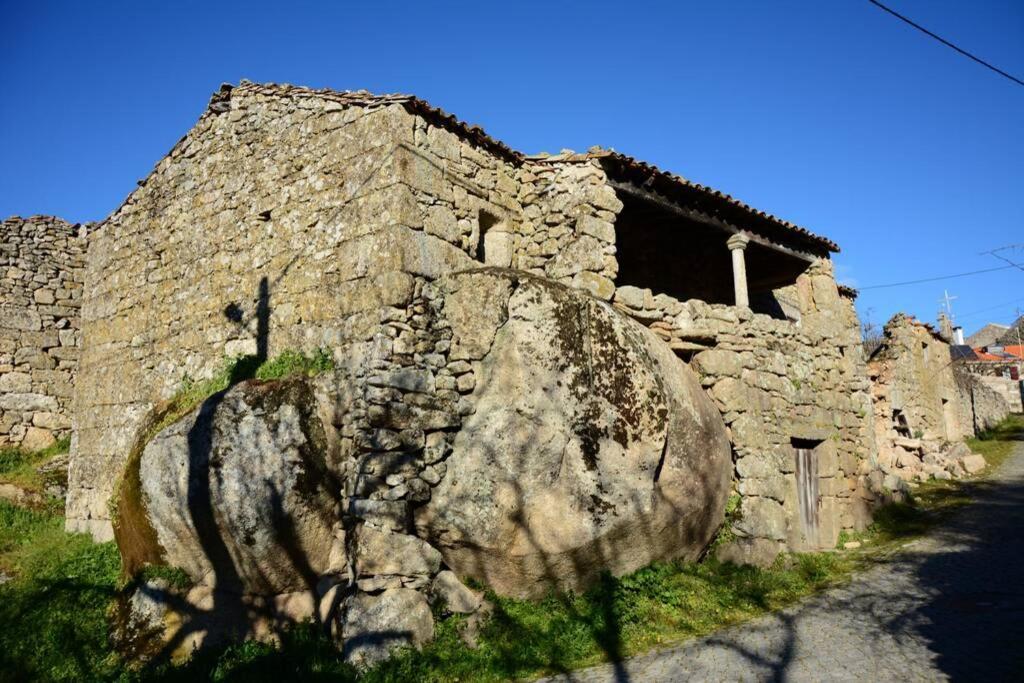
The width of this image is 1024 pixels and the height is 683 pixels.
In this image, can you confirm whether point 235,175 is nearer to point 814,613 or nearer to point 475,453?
point 475,453

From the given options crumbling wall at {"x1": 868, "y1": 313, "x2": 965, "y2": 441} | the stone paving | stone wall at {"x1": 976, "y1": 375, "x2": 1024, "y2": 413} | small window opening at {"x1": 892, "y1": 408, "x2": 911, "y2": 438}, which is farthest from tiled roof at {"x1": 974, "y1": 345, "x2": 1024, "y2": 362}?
the stone paving

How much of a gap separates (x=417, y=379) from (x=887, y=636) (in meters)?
5.10

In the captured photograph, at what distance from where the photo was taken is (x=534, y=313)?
24.7 ft

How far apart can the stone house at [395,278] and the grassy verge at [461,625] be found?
0.79 meters

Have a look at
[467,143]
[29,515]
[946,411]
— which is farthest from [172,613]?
[946,411]

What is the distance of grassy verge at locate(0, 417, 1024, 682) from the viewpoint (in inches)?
246

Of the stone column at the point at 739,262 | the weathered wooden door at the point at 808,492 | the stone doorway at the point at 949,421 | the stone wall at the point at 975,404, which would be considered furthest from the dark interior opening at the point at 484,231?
the stone wall at the point at 975,404

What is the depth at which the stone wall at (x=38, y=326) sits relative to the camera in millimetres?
11969

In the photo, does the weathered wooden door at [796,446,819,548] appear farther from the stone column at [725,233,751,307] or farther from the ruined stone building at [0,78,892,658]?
the stone column at [725,233,751,307]

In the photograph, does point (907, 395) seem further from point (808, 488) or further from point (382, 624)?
point (382, 624)

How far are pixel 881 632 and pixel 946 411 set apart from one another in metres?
16.6

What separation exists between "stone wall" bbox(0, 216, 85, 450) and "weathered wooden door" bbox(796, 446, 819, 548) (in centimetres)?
1249

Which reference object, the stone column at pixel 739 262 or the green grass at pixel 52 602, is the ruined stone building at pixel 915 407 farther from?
the green grass at pixel 52 602

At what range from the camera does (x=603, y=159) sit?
32.2 ft
